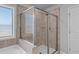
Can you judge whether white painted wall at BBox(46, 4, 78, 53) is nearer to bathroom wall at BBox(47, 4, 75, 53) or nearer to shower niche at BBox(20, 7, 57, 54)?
bathroom wall at BBox(47, 4, 75, 53)

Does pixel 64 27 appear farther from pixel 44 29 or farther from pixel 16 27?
pixel 16 27

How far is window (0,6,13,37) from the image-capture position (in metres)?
2.52

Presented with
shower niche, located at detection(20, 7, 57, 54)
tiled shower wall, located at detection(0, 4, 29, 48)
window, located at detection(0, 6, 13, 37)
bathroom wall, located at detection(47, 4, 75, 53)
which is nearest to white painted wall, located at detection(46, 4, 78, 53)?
bathroom wall, located at detection(47, 4, 75, 53)

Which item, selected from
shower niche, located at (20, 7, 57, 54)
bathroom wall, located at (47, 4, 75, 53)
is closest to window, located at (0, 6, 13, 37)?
shower niche, located at (20, 7, 57, 54)

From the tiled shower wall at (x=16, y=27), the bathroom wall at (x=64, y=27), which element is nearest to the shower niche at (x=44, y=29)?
the tiled shower wall at (x=16, y=27)

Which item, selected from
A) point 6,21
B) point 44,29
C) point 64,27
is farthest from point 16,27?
point 64,27

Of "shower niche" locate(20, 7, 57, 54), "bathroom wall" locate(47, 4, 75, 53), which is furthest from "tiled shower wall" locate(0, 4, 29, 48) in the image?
"bathroom wall" locate(47, 4, 75, 53)

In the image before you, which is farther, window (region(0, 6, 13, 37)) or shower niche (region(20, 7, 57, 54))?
shower niche (region(20, 7, 57, 54))

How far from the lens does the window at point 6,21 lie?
2521 mm

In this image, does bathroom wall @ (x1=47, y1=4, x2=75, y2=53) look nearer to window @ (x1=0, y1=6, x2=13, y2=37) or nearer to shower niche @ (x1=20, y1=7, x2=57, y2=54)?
shower niche @ (x1=20, y1=7, x2=57, y2=54)

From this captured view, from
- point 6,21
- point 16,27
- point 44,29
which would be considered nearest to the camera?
point 6,21

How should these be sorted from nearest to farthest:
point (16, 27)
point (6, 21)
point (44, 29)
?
1. point (6, 21)
2. point (16, 27)
3. point (44, 29)

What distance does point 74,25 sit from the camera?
261cm

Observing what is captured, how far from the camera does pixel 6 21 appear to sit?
2.64 meters
